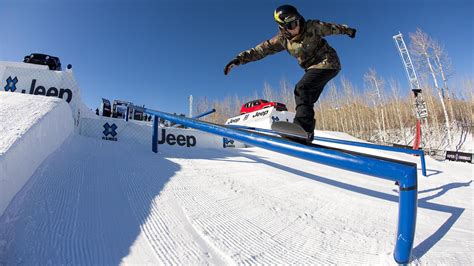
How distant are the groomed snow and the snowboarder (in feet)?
2.76

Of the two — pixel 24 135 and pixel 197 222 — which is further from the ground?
pixel 24 135

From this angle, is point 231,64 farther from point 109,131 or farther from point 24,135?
point 109,131

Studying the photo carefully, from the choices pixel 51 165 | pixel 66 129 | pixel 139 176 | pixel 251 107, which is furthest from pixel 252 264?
pixel 251 107

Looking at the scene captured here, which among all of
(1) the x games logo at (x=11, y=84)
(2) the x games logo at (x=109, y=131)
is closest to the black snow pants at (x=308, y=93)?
(2) the x games logo at (x=109, y=131)

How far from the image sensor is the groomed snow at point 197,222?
1.18 meters

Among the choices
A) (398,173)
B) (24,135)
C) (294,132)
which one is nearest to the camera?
(398,173)

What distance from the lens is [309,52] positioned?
7.81 feet

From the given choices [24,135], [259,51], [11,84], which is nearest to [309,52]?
[259,51]

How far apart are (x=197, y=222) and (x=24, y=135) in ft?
5.04

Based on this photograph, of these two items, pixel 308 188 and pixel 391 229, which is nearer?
pixel 391 229

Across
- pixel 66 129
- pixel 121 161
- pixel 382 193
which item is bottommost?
pixel 382 193

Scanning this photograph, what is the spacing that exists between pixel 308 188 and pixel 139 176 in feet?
6.51

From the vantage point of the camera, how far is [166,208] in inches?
67.4

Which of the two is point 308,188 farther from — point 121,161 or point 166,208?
point 121,161
